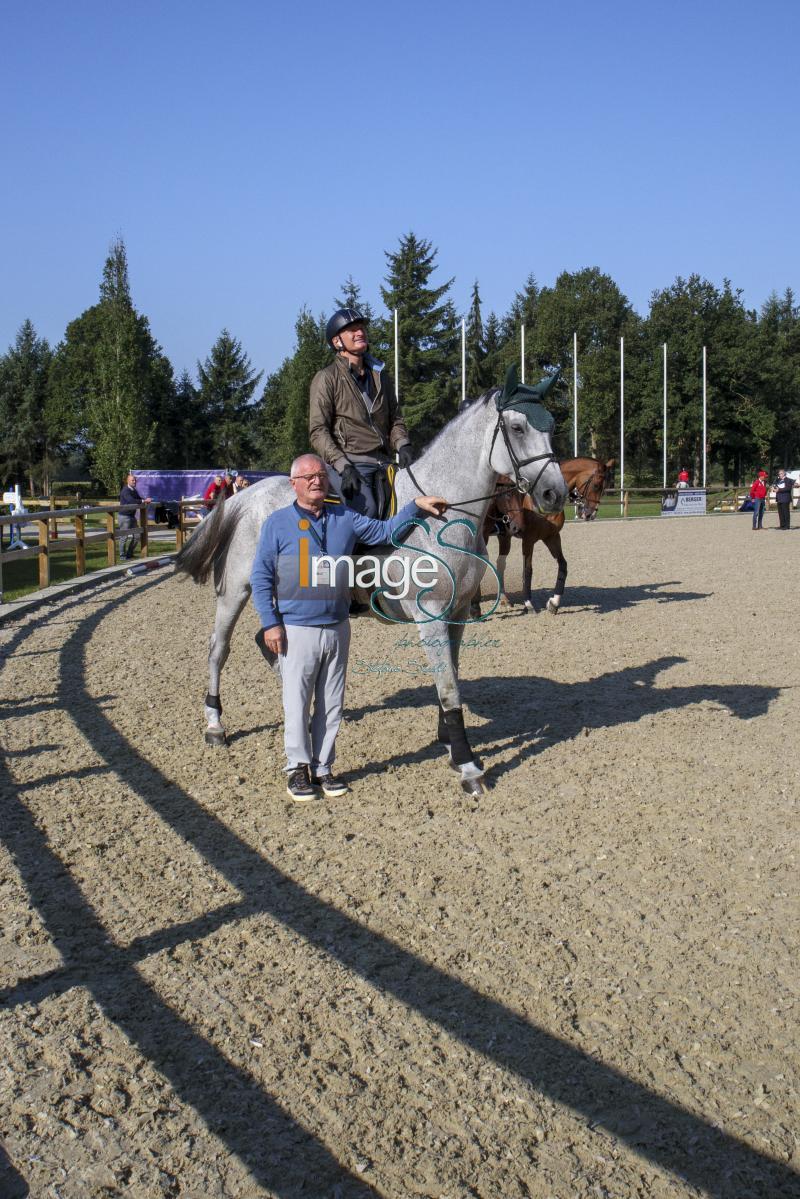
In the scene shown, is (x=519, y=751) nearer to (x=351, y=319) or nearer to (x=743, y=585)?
(x=351, y=319)

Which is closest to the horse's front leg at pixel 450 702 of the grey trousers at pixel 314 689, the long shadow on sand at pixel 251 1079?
the grey trousers at pixel 314 689

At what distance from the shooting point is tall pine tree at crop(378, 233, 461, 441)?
66.1 metres

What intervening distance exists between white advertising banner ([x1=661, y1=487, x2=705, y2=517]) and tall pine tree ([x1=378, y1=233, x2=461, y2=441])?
70.9 feet

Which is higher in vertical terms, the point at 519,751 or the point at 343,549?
the point at 343,549

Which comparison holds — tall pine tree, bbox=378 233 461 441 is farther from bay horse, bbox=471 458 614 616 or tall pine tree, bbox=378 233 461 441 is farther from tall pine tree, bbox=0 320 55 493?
bay horse, bbox=471 458 614 616

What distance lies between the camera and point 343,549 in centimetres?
586

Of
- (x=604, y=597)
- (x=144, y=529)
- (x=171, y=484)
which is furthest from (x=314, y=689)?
(x=171, y=484)

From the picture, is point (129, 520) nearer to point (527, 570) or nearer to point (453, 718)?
point (527, 570)

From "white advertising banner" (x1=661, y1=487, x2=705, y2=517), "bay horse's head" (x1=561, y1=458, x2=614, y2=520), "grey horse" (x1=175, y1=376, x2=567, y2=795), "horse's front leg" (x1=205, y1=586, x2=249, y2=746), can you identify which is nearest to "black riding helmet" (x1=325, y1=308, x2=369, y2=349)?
"grey horse" (x1=175, y1=376, x2=567, y2=795)

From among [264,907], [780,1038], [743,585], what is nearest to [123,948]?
[264,907]

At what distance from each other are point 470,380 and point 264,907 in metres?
71.1

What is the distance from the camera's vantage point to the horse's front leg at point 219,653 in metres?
7.00

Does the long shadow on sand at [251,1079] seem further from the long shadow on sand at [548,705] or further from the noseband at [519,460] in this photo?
the noseband at [519,460]

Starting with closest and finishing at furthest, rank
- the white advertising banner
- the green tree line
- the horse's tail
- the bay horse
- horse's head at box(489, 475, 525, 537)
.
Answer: the horse's tail → horse's head at box(489, 475, 525, 537) → the bay horse → the white advertising banner → the green tree line
